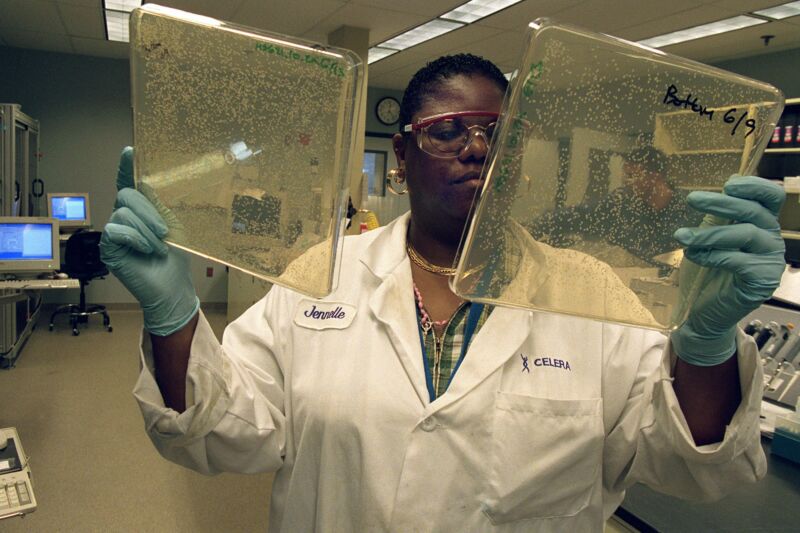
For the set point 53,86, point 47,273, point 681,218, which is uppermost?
point 53,86

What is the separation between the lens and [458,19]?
4715 mm

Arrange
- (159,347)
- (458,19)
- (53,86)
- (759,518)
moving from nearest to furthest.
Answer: (159,347) < (759,518) < (458,19) < (53,86)

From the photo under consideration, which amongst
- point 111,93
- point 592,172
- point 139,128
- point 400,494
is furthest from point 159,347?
point 111,93

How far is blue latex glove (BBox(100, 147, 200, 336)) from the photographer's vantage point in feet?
2.84

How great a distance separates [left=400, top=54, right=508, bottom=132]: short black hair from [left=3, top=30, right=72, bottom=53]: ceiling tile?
561 centimetres

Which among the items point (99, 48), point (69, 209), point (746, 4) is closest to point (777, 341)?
point (746, 4)

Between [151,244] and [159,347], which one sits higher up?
[151,244]

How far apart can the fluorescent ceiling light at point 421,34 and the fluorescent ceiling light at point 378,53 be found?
0.13 m

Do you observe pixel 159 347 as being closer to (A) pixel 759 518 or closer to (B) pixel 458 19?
(A) pixel 759 518

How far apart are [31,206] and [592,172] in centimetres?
609

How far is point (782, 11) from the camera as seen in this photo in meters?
4.10

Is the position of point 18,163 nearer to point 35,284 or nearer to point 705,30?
point 35,284

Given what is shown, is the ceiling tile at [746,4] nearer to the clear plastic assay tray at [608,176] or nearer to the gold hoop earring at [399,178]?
the gold hoop earring at [399,178]

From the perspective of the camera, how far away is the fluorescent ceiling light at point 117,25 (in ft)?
15.6
